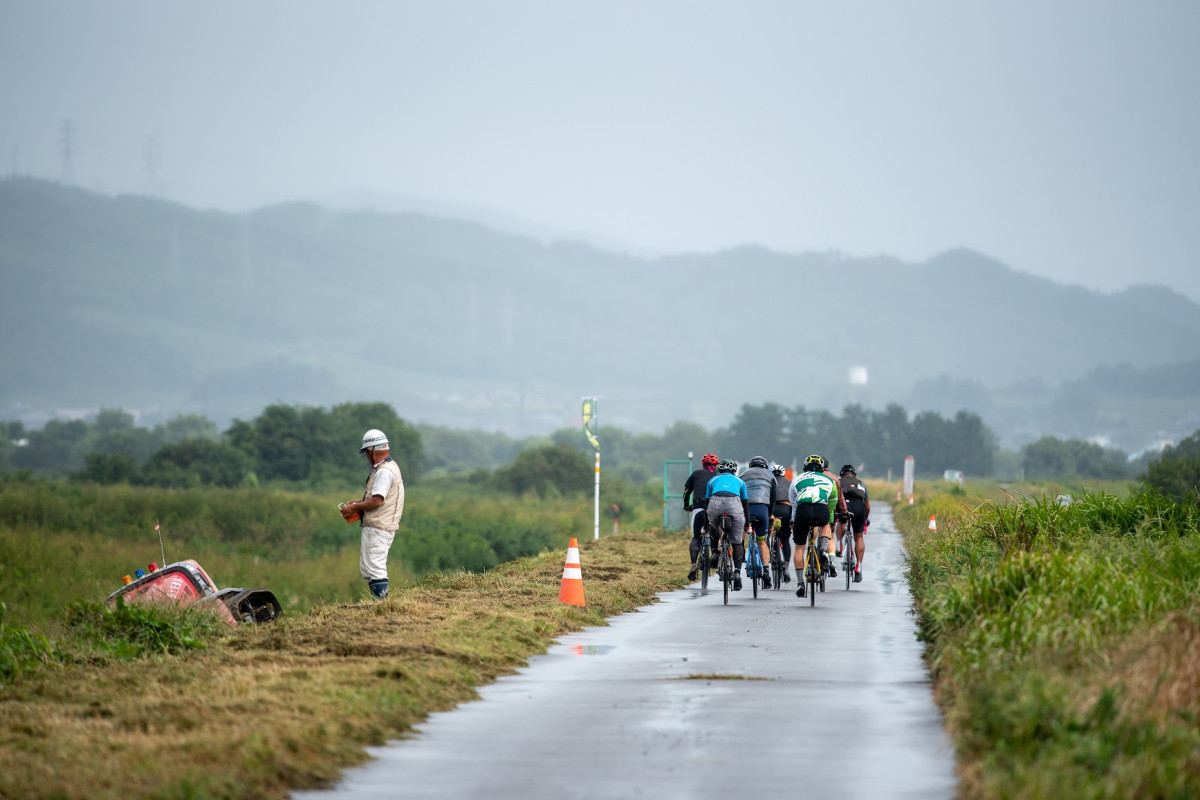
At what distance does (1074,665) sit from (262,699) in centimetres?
563

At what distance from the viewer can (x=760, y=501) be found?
2066 cm

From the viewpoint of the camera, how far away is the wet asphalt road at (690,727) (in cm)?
799

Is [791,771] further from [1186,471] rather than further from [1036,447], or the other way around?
[1036,447]

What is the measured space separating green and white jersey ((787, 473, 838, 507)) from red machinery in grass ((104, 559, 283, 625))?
7224 mm

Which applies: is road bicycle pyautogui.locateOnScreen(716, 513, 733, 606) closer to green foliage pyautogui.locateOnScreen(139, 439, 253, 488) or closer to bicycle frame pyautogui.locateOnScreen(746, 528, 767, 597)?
bicycle frame pyautogui.locateOnScreen(746, 528, 767, 597)

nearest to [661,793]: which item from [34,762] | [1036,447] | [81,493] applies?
[34,762]

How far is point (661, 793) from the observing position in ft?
25.4

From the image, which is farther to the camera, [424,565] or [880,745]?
[424,565]

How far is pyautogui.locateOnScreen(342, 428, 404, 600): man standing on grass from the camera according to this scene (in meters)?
16.4

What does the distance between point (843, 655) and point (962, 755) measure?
499 cm

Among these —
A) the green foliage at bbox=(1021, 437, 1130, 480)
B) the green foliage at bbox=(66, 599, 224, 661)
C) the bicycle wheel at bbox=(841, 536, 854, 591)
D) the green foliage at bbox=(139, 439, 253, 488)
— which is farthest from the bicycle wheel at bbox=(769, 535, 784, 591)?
the green foliage at bbox=(1021, 437, 1130, 480)

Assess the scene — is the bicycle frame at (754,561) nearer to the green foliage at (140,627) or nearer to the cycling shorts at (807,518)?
the cycling shorts at (807,518)

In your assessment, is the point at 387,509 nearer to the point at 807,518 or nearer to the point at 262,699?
the point at 807,518

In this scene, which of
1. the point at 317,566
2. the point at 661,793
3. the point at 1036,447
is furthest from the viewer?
the point at 1036,447
